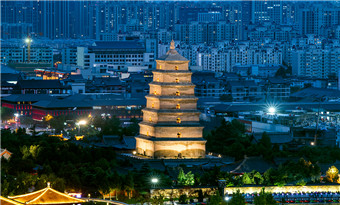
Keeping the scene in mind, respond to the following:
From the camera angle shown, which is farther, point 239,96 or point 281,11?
point 281,11

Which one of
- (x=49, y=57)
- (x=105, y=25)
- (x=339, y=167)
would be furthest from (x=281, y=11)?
(x=339, y=167)

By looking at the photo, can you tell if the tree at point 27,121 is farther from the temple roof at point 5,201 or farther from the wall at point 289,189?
the temple roof at point 5,201

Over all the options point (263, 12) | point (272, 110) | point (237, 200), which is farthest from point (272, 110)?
point (263, 12)

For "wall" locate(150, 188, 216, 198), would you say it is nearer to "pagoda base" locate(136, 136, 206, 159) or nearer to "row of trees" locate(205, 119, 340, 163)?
"row of trees" locate(205, 119, 340, 163)

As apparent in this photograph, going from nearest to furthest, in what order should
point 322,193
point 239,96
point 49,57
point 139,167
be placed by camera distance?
point 322,193
point 139,167
point 239,96
point 49,57

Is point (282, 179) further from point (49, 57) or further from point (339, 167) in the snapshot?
point (49, 57)

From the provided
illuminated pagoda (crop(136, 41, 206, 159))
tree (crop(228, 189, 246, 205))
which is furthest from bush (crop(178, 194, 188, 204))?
illuminated pagoda (crop(136, 41, 206, 159))

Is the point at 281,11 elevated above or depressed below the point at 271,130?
above

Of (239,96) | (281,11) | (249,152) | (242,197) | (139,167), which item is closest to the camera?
(242,197)
